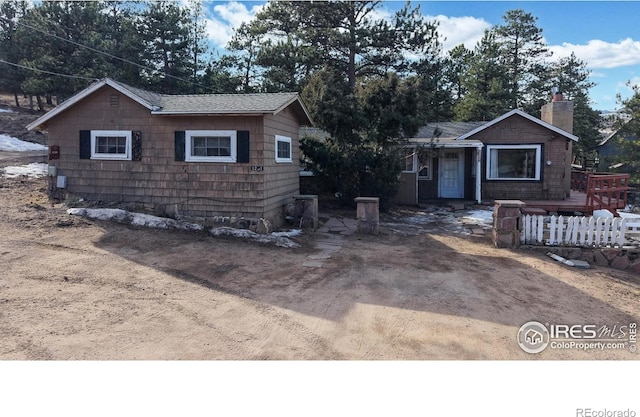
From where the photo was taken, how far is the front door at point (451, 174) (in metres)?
15.6

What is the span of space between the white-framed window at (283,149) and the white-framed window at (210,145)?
1241 mm

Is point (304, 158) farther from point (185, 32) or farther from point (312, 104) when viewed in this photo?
point (185, 32)

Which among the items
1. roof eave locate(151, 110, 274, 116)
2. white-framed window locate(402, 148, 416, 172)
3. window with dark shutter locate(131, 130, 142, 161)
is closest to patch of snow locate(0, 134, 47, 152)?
window with dark shutter locate(131, 130, 142, 161)

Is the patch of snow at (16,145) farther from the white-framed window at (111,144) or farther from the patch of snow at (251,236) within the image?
the patch of snow at (251,236)

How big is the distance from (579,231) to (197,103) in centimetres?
860

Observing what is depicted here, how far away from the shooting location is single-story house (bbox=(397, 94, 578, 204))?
14266mm

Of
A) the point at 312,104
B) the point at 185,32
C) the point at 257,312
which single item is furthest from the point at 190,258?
the point at 185,32

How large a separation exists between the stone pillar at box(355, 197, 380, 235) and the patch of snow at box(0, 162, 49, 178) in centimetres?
983

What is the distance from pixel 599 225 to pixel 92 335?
8963 millimetres

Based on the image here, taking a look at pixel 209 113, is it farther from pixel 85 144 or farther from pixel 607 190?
pixel 607 190

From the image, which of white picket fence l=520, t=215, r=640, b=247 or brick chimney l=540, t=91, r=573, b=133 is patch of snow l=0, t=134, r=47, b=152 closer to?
white picket fence l=520, t=215, r=640, b=247

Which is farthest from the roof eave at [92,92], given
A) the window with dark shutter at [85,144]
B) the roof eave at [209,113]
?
the window with dark shutter at [85,144]

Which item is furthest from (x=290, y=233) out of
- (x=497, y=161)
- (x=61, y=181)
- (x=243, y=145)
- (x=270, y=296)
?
(x=497, y=161)

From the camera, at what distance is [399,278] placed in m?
6.52
